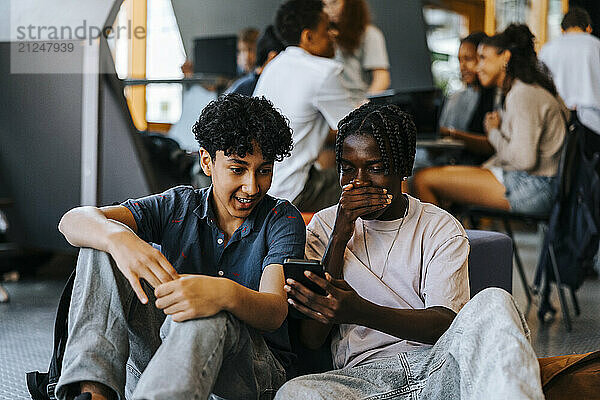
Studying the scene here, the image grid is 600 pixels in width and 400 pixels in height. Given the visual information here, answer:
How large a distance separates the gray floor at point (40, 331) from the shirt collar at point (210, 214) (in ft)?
3.11

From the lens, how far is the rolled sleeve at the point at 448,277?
1.51m

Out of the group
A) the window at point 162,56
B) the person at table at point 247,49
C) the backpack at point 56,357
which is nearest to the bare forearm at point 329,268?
the backpack at point 56,357

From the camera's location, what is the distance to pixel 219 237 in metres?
1.63

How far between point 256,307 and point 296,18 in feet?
5.59

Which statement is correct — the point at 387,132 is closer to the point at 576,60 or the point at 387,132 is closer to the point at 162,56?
the point at 576,60

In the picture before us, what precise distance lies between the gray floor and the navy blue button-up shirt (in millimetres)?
878

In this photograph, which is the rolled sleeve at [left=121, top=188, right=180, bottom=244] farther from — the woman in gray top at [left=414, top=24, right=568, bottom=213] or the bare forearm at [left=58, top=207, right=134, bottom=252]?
the woman in gray top at [left=414, top=24, right=568, bottom=213]

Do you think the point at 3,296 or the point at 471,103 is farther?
the point at 471,103

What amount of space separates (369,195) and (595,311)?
2.32 m

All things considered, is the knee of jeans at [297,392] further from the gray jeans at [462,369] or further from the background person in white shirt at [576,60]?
the background person in white shirt at [576,60]

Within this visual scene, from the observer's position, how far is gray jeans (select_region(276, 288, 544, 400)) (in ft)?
3.88

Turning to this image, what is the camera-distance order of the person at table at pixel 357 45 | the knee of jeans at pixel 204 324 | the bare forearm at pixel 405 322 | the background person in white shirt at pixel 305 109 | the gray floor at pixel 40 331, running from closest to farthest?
the knee of jeans at pixel 204 324 < the bare forearm at pixel 405 322 < the gray floor at pixel 40 331 < the background person in white shirt at pixel 305 109 < the person at table at pixel 357 45

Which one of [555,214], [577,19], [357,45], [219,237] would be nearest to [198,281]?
[219,237]

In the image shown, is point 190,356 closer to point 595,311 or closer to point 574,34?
point 595,311
